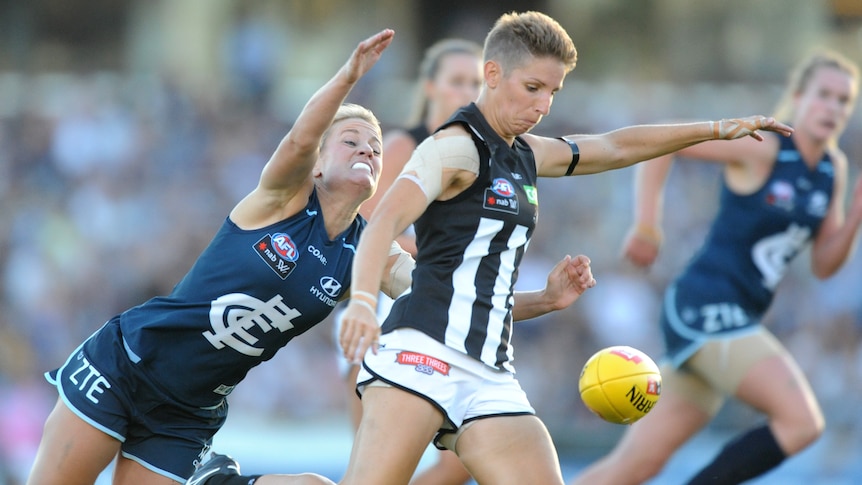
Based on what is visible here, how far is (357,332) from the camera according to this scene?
3549mm

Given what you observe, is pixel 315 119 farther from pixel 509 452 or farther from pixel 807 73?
pixel 807 73

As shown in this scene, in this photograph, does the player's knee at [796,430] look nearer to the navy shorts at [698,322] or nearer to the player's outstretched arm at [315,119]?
the navy shorts at [698,322]

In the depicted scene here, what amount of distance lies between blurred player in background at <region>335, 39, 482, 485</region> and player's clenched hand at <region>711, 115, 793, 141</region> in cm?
196

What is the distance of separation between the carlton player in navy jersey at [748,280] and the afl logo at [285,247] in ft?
8.64

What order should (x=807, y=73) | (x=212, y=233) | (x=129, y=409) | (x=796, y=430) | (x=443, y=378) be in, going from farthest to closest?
(x=212, y=233) < (x=807, y=73) < (x=796, y=430) < (x=129, y=409) < (x=443, y=378)

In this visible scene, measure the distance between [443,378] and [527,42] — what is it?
4.16ft

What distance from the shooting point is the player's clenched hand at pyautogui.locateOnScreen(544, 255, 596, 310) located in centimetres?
A: 453

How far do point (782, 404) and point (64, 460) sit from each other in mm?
3807

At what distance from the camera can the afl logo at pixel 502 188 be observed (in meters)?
4.18

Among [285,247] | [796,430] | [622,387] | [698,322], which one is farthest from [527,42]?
[796,430]

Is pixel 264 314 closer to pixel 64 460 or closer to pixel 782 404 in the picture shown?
pixel 64 460

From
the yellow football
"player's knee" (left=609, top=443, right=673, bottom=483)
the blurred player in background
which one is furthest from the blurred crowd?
the yellow football

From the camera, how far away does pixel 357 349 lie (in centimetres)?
354

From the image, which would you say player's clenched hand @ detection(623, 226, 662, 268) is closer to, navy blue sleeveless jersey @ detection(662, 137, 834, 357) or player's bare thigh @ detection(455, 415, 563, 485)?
navy blue sleeveless jersey @ detection(662, 137, 834, 357)
